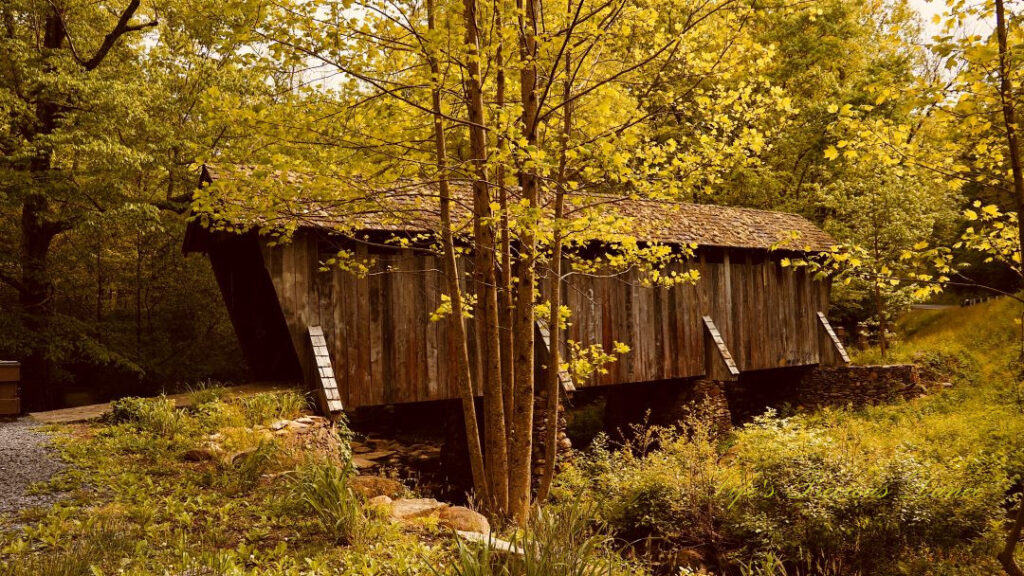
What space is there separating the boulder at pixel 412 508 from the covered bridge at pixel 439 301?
195 cm

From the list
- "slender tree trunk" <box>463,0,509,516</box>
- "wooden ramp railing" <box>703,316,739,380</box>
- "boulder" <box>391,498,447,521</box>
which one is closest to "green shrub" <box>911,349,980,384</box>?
"wooden ramp railing" <box>703,316,739,380</box>

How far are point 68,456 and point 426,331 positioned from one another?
4818mm

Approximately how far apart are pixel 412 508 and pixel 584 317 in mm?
7185

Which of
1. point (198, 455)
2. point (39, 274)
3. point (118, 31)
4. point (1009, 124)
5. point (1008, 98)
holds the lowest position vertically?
point (198, 455)

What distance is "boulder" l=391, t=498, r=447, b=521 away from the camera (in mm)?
4418

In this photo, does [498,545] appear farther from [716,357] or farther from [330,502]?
[716,357]

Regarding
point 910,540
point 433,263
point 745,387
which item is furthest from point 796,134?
point 910,540

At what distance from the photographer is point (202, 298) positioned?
15117 mm

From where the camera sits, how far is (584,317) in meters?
11.4

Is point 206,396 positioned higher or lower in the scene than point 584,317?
lower

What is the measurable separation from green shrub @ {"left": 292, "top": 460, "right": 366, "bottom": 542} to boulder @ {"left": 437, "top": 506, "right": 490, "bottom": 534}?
0.65 m

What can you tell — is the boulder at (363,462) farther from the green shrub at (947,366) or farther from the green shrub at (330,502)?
the green shrub at (947,366)

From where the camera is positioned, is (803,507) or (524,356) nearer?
(524,356)

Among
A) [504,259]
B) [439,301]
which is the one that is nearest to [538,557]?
[504,259]
